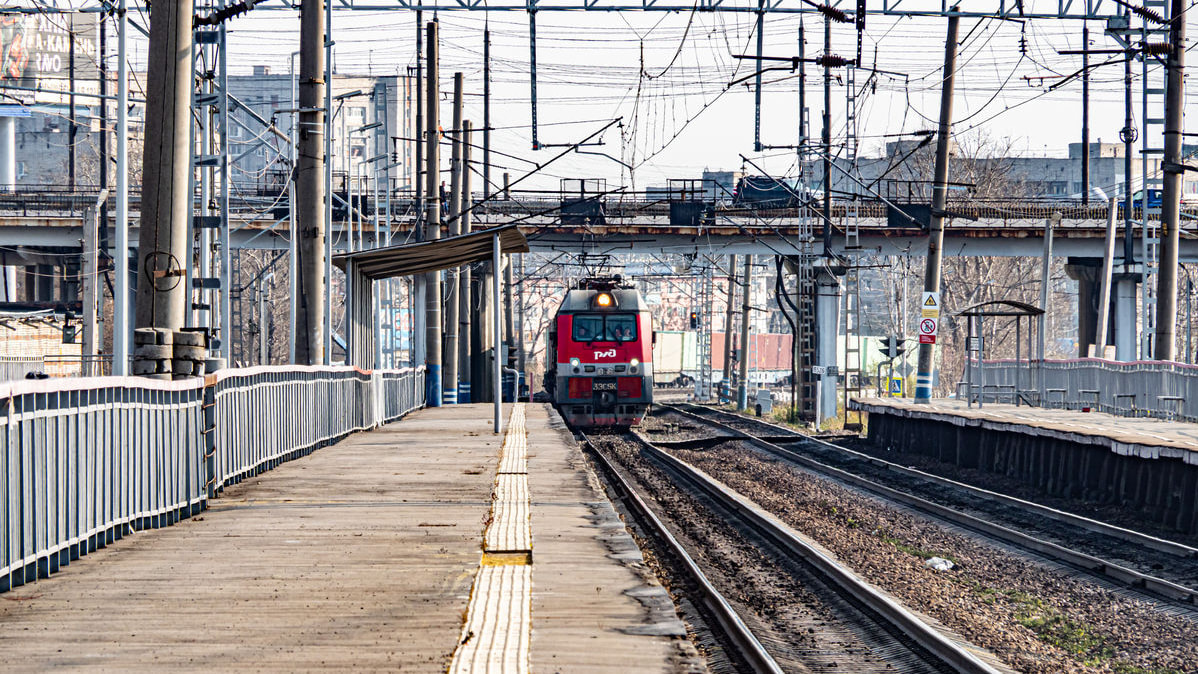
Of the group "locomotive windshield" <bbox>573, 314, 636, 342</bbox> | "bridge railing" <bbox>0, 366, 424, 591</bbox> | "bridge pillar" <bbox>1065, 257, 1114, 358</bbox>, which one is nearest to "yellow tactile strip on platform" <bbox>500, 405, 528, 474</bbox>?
"bridge railing" <bbox>0, 366, 424, 591</bbox>

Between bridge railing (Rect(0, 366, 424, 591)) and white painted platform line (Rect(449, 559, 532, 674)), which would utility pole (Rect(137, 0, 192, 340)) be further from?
white painted platform line (Rect(449, 559, 532, 674))

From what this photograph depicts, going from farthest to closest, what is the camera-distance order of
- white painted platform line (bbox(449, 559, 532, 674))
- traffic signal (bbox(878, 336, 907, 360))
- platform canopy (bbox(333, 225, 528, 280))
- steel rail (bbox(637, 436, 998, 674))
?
1. traffic signal (bbox(878, 336, 907, 360))
2. platform canopy (bbox(333, 225, 528, 280))
3. steel rail (bbox(637, 436, 998, 674))
4. white painted platform line (bbox(449, 559, 532, 674))

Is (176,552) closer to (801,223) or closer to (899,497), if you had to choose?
(899,497)

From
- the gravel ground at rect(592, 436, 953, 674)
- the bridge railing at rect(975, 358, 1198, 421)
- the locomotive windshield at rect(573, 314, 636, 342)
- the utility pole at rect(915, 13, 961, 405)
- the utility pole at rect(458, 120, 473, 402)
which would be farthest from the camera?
the utility pole at rect(458, 120, 473, 402)

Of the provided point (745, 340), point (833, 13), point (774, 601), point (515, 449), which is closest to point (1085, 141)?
point (745, 340)

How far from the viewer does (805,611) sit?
1074 centimetres

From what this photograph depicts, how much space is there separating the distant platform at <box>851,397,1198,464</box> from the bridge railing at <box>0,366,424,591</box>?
10.9 meters

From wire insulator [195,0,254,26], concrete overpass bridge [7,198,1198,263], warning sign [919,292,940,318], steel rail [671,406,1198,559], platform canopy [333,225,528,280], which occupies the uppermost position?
wire insulator [195,0,254,26]

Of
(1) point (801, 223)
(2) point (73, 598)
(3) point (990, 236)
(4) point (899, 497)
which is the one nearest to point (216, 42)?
(4) point (899, 497)

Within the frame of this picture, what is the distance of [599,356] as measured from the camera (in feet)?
113

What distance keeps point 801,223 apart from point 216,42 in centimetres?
2282

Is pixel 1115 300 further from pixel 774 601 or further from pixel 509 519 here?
pixel 509 519

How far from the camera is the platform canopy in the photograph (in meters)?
22.0

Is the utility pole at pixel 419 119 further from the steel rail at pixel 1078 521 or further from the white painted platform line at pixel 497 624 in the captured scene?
the white painted platform line at pixel 497 624
